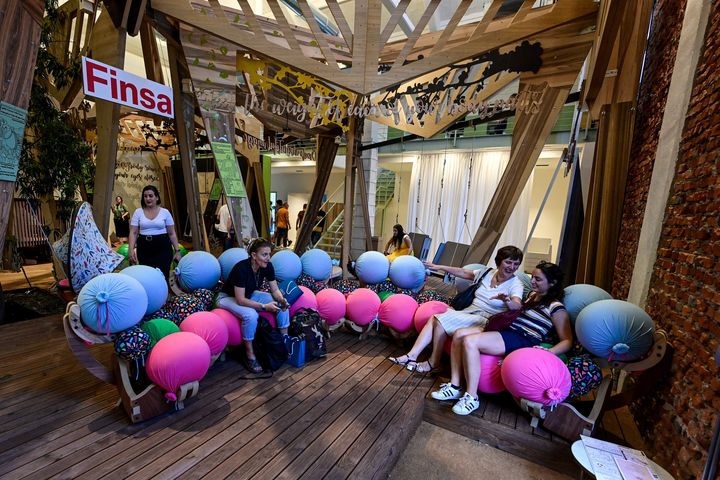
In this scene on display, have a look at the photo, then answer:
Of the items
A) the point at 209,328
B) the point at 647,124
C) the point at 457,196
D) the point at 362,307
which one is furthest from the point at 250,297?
the point at 457,196

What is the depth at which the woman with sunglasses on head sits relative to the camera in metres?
2.31

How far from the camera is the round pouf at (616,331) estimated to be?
6.36ft

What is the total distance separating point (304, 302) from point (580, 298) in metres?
2.26

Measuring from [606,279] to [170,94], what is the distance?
444cm

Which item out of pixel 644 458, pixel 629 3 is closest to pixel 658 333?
pixel 644 458

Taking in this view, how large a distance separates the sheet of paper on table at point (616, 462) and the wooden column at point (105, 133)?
441 centimetres

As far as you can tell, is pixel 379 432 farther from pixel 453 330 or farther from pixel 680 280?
pixel 680 280

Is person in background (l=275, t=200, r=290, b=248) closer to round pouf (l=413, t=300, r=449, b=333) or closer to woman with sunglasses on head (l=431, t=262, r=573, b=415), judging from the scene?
round pouf (l=413, t=300, r=449, b=333)

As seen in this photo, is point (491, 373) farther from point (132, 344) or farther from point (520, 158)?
point (520, 158)

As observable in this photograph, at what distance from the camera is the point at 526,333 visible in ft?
7.72

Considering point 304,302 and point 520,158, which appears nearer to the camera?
point 304,302

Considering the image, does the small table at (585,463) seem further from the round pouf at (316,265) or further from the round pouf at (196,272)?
the round pouf at (196,272)

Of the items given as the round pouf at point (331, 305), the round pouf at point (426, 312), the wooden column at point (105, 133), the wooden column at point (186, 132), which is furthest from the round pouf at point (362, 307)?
the wooden column at point (105, 133)

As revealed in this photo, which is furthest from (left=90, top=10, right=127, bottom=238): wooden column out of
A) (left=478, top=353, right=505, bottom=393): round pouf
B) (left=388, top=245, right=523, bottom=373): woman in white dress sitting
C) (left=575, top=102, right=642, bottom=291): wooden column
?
(left=575, top=102, right=642, bottom=291): wooden column
